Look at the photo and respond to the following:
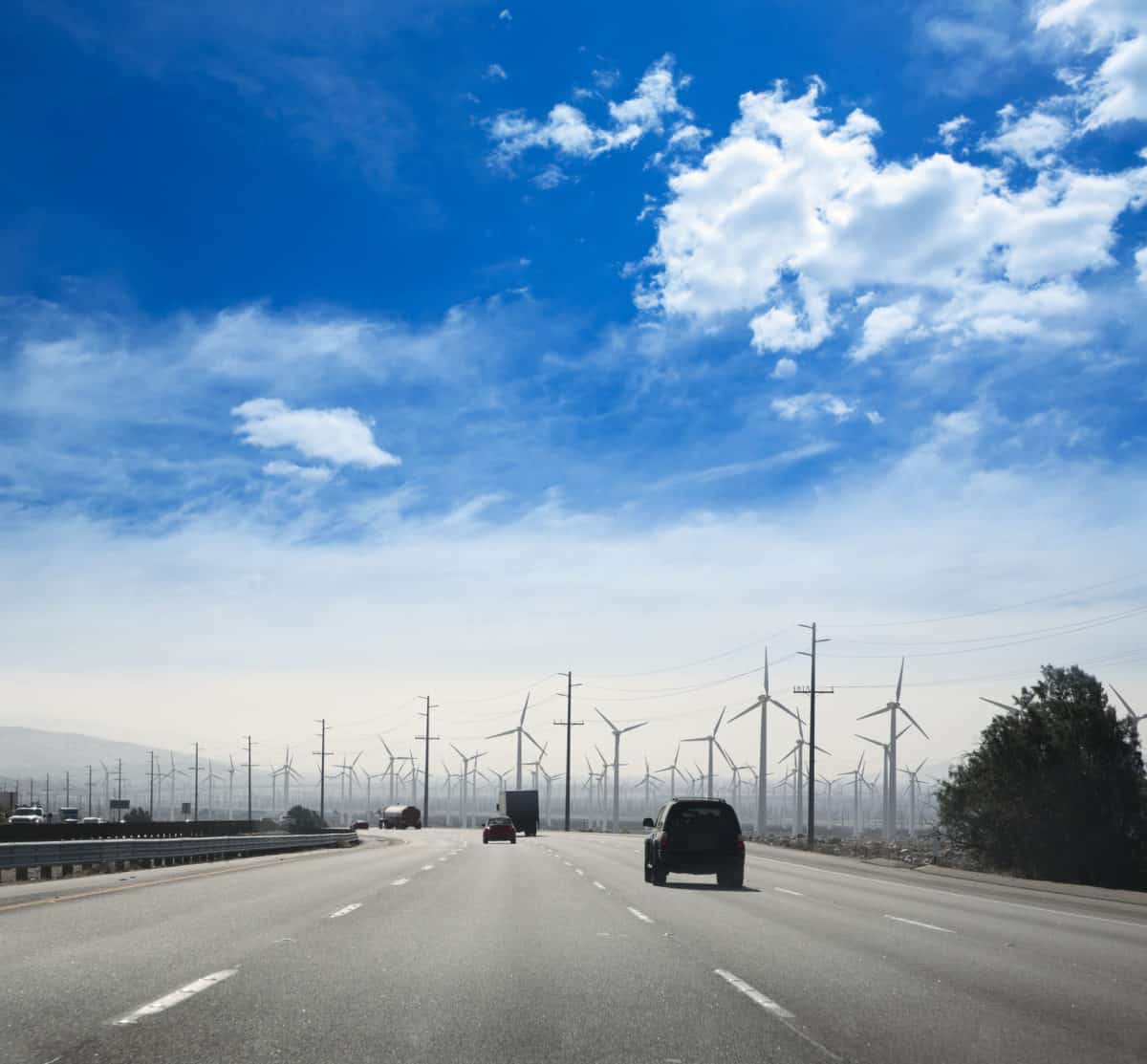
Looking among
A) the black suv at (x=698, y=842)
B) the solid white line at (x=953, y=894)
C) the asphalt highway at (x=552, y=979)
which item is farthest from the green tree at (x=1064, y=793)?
the asphalt highway at (x=552, y=979)

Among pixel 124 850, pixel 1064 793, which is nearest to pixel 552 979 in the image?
pixel 124 850

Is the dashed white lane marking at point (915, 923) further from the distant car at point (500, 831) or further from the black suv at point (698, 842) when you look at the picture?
the distant car at point (500, 831)

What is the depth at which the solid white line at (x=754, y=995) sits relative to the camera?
9.43m

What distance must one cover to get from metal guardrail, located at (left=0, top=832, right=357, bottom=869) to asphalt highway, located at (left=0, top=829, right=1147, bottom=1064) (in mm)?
3608

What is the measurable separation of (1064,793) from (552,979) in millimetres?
41241

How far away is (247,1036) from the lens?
26.3 feet

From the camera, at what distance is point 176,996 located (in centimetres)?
947

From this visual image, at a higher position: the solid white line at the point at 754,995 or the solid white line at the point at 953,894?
the solid white line at the point at 754,995

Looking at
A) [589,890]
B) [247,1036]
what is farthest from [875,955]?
[589,890]

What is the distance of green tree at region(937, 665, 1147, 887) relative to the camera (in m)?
46.8

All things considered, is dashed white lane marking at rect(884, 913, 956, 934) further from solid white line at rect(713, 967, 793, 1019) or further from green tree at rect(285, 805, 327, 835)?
green tree at rect(285, 805, 327, 835)

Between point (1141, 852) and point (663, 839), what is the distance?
29.5 metres

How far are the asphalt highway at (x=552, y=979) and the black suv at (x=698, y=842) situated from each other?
3199 mm

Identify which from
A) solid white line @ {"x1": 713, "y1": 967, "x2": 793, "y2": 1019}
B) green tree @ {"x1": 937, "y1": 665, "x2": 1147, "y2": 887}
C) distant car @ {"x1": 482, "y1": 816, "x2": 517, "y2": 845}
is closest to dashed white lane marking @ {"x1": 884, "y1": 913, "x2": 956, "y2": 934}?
solid white line @ {"x1": 713, "y1": 967, "x2": 793, "y2": 1019}
